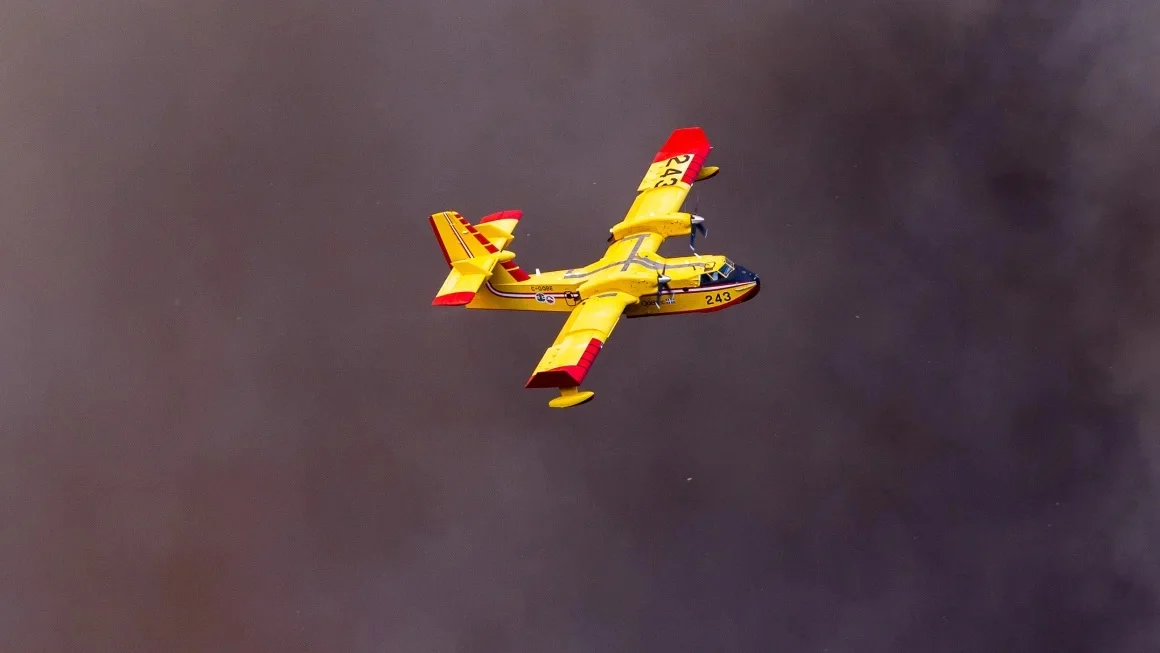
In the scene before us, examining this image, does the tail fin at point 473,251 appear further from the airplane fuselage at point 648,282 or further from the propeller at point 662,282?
the propeller at point 662,282

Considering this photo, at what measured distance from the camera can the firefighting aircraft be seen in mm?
60469

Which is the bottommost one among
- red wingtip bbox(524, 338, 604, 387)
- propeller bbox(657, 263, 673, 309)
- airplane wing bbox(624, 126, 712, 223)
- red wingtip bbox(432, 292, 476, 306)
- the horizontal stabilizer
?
red wingtip bbox(524, 338, 604, 387)

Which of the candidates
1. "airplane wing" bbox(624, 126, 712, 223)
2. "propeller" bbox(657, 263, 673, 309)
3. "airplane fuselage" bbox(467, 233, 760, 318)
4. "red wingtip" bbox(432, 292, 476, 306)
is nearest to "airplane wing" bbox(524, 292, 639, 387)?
"airplane fuselage" bbox(467, 233, 760, 318)

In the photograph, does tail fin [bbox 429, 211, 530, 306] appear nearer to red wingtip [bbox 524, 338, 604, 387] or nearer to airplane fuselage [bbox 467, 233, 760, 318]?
airplane fuselage [bbox 467, 233, 760, 318]

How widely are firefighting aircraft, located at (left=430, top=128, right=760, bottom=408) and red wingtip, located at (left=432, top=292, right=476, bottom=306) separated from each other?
7 cm

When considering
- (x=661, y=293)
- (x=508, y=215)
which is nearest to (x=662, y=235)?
(x=661, y=293)

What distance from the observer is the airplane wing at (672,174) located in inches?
2598

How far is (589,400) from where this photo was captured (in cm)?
5712

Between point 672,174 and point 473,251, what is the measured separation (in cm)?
1286

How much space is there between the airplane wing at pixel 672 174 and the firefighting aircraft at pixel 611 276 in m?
0.06

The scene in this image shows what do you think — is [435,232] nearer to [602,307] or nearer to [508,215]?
[508,215]

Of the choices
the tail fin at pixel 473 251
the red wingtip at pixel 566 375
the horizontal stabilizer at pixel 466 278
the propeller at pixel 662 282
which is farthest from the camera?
the tail fin at pixel 473 251

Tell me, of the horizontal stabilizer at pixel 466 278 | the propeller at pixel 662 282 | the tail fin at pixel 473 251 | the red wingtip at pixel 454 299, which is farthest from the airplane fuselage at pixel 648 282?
the red wingtip at pixel 454 299

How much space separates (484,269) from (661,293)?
10116 mm
